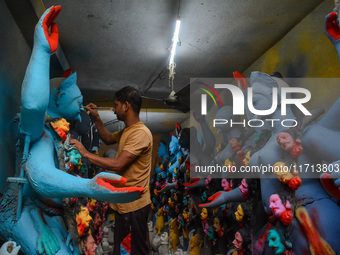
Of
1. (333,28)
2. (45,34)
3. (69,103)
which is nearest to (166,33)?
(69,103)

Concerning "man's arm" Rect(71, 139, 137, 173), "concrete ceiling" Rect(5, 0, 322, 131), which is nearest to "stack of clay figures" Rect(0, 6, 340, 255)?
"man's arm" Rect(71, 139, 137, 173)

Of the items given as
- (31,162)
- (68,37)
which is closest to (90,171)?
(68,37)

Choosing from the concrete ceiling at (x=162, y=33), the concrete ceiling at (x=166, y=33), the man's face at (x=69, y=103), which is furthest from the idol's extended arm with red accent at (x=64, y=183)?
the concrete ceiling at (x=166, y=33)

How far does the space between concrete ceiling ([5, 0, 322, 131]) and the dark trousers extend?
1.24 meters

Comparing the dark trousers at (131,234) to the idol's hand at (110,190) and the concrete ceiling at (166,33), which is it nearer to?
the idol's hand at (110,190)

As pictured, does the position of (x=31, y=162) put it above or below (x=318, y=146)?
below

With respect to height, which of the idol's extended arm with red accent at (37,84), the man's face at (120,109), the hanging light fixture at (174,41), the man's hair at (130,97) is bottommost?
the idol's extended arm with red accent at (37,84)

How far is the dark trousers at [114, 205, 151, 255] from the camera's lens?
5.35 feet

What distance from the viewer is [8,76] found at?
4.65 feet

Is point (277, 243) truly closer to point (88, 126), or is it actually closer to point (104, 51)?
point (88, 126)

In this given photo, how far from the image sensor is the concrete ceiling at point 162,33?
192cm

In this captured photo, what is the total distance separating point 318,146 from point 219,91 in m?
1.75

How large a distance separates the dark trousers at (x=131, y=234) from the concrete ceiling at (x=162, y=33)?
1244 millimetres

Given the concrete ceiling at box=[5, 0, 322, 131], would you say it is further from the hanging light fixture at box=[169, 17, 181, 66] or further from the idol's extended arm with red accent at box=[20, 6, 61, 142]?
the idol's extended arm with red accent at box=[20, 6, 61, 142]
